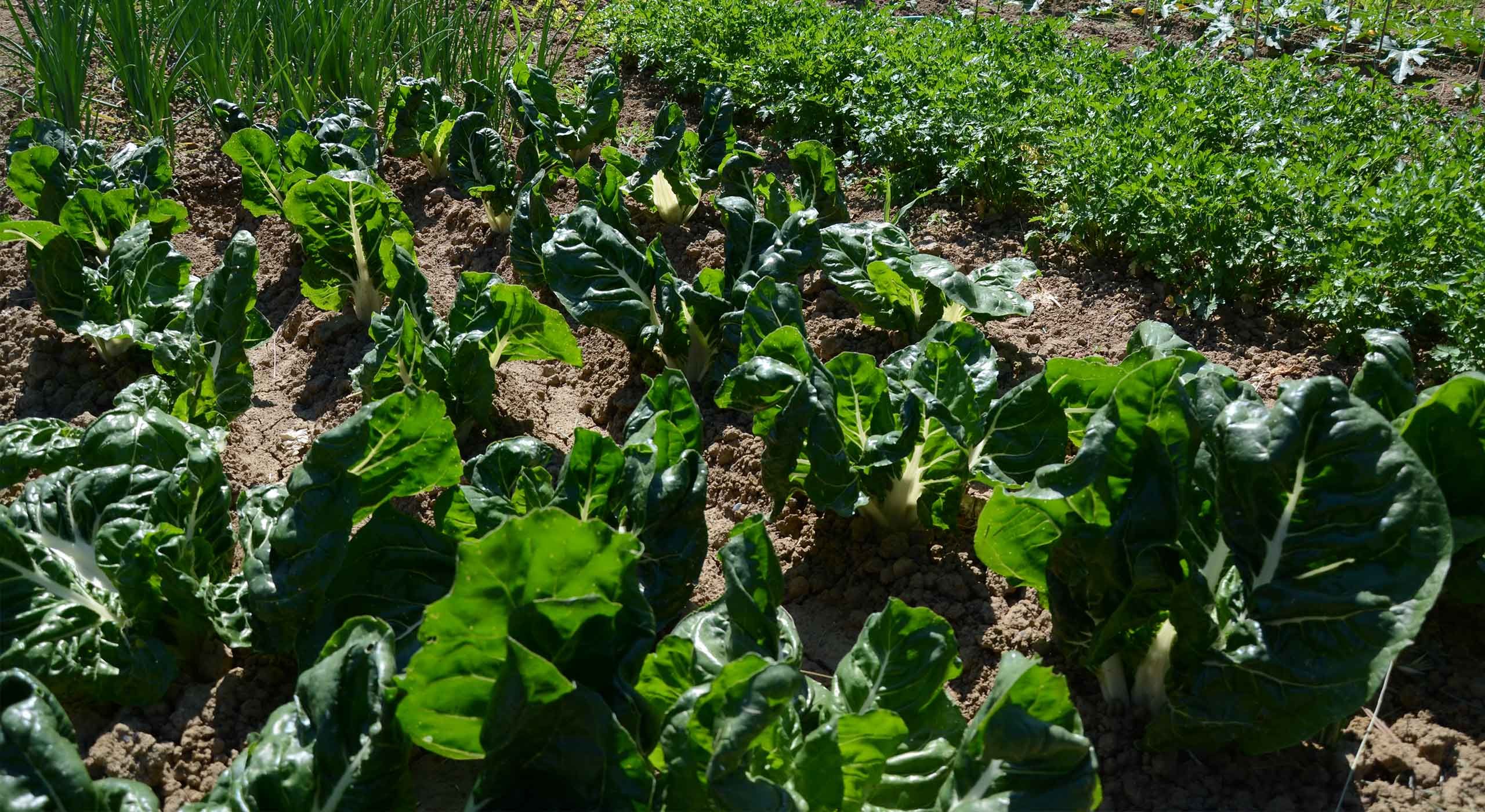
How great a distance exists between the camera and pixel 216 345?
3.79 metres

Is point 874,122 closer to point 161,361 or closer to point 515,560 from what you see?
point 161,361

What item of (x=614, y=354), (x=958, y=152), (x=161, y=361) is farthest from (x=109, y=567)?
(x=958, y=152)

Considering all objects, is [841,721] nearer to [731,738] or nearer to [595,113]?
[731,738]

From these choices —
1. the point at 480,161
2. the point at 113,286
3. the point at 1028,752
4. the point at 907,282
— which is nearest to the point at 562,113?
the point at 480,161

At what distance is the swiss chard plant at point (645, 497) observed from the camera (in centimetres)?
279

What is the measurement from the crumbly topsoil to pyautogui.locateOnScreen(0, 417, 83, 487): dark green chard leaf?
644 mm

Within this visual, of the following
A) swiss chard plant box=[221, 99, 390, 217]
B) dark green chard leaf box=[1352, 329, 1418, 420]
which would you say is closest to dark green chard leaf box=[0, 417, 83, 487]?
swiss chard plant box=[221, 99, 390, 217]

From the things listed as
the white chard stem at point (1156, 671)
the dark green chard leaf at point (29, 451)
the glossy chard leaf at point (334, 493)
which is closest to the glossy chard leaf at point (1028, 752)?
the white chard stem at point (1156, 671)

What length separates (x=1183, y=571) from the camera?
2424mm

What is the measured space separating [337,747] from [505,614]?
1.31 ft

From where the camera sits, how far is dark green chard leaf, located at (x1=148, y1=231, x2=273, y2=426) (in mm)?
3643

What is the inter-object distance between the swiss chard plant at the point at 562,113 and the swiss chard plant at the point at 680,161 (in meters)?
0.39

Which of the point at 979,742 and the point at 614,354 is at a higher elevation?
the point at 979,742

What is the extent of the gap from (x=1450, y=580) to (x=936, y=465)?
3.92 feet
